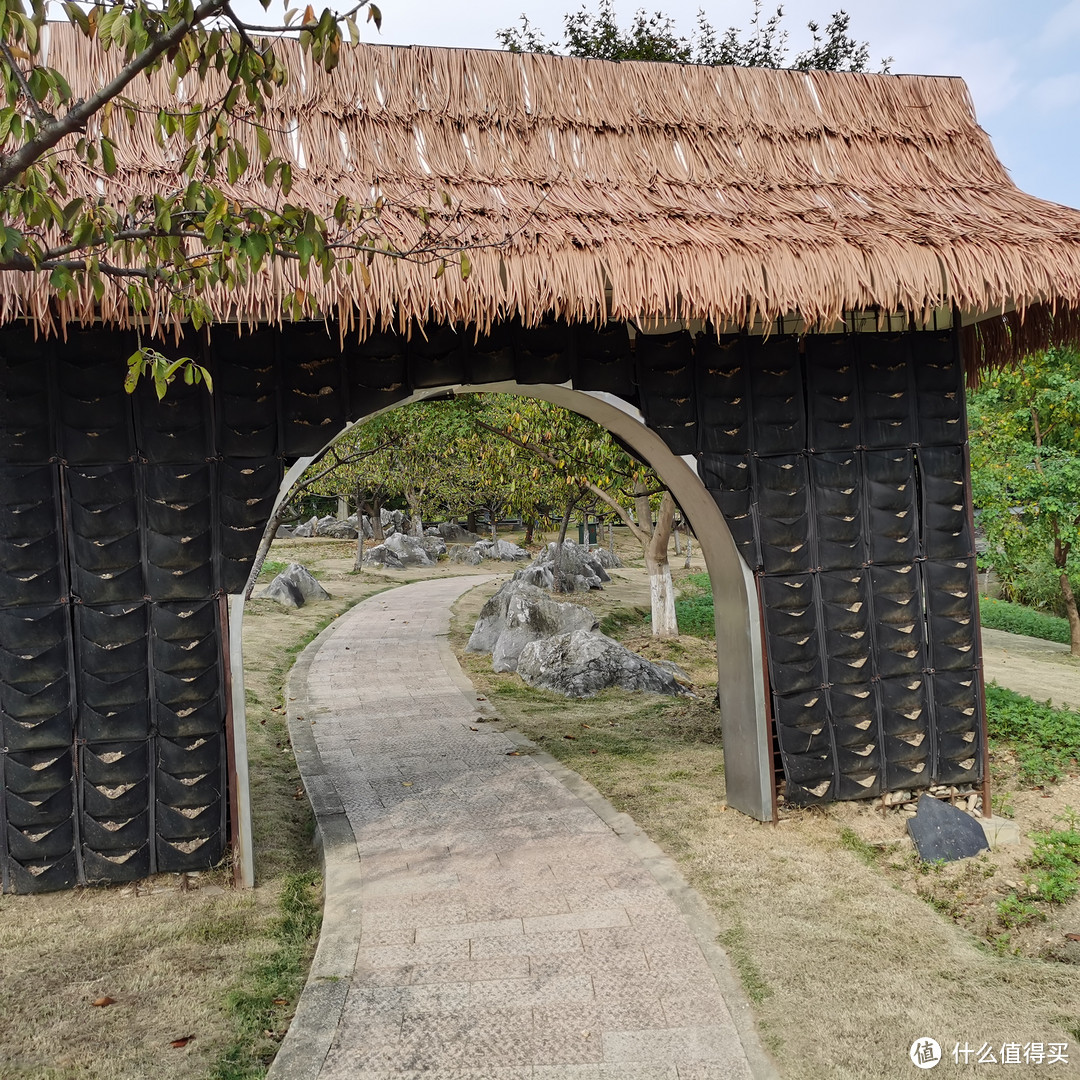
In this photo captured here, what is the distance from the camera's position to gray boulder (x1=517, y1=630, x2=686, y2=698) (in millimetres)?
10227

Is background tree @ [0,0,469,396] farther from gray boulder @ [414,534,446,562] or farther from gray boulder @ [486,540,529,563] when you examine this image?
gray boulder @ [486,540,529,563]

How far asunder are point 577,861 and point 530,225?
3467mm

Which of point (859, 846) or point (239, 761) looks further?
point (859, 846)

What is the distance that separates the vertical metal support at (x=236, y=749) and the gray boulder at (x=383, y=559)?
72.0 ft

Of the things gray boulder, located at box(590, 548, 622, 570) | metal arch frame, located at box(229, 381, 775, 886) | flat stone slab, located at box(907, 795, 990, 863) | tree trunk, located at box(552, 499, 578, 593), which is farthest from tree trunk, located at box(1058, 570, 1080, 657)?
gray boulder, located at box(590, 548, 622, 570)

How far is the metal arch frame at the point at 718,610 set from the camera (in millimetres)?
4906

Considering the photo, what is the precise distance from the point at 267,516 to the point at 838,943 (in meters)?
3.47

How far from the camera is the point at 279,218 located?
2.99 m

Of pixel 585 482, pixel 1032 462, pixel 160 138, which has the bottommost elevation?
pixel 1032 462

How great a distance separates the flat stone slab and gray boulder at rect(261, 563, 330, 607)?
1425cm

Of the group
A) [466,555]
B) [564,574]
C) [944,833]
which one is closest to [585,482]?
[564,574]

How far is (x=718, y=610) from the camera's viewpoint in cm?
595

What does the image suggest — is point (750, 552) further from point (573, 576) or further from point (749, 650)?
point (573, 576)

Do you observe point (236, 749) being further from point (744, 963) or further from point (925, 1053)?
point (925, 1053)
